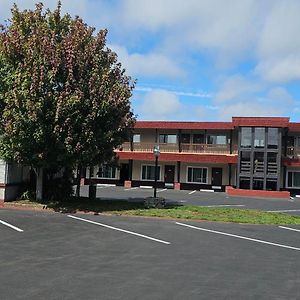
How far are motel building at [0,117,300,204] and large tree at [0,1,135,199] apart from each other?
17311 mm

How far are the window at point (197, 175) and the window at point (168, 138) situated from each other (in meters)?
3.07

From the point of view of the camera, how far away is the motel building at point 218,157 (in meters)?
39.1

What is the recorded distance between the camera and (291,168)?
4141cm

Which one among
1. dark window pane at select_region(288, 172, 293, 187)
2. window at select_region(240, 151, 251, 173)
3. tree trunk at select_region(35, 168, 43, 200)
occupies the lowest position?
tree trunk at select_region(35, 168, 43, 200)

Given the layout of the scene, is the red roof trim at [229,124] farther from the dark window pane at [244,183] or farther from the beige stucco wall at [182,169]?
the dark window pane at [244,183]

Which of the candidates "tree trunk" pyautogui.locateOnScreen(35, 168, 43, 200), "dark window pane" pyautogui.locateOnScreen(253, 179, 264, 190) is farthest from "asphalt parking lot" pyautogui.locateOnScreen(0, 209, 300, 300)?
"dark window pane" pyautogui.locateOnScreen(253, 179, 264, 190)

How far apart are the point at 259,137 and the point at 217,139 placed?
4735mm

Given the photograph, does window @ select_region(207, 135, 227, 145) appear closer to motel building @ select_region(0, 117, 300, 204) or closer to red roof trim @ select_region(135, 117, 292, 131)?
motel building @ select_region(0, 117, 300, 204)

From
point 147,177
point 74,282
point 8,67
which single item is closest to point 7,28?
point 8,67

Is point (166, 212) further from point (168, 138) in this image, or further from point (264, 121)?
point (168, 138)

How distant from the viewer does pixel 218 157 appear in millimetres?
41125

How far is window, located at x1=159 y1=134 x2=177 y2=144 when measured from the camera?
145 feet

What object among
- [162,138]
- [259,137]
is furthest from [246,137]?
[162,138]

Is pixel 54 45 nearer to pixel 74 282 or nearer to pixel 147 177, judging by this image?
pixel 74 282
